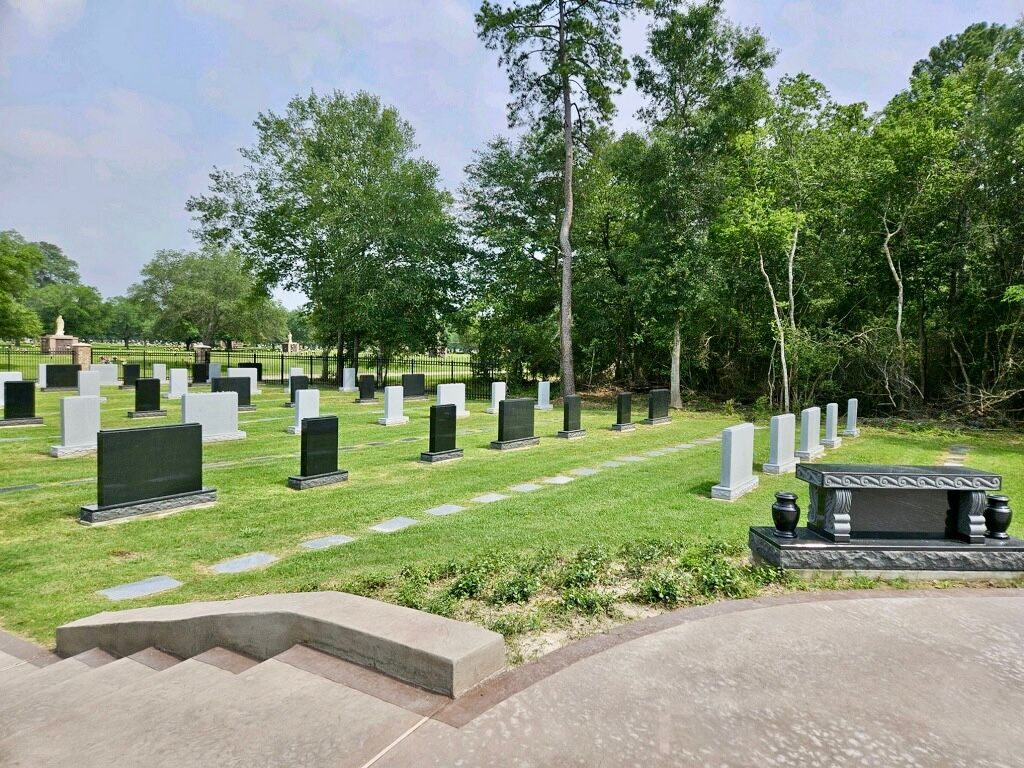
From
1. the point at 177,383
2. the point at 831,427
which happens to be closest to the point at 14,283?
the point at 177,383

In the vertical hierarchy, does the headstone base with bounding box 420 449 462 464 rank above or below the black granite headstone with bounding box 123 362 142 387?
below

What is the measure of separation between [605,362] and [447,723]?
23.2 meters

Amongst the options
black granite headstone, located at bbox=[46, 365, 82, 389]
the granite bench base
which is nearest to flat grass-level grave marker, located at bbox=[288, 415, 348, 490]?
the granite bench base

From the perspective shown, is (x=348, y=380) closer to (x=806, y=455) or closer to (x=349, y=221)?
(x=349, y=221)

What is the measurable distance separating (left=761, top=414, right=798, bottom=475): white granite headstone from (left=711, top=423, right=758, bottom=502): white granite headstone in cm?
149

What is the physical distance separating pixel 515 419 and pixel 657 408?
6.16 metres

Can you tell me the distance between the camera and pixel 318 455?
8.33 meters

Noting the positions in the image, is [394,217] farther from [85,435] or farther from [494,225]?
[85,435]

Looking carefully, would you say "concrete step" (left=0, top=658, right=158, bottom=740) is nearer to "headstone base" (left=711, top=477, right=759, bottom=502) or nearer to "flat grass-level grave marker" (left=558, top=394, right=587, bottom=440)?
"headstone base" (left=711, top=477, right=759, bottom=502)

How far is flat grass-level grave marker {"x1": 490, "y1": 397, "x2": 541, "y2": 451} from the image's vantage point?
1167cm

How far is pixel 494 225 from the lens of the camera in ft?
80.3

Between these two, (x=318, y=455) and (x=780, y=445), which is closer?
(x=318, y=455)

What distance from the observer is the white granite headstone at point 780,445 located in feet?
31.7

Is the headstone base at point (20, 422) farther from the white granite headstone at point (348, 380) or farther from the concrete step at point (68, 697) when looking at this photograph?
the concrete step at point (68, 697)
